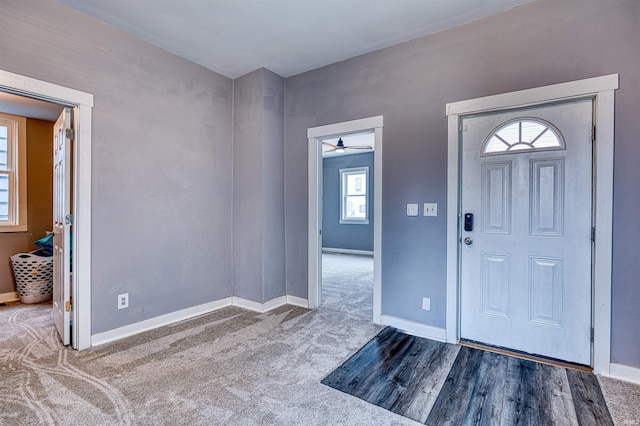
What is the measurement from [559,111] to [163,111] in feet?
11.3

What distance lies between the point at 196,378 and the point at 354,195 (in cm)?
660

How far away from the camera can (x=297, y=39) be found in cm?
303

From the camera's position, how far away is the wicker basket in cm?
387

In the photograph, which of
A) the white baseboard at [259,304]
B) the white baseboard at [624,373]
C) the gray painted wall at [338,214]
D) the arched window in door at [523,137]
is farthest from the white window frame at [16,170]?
the white baseboard at [624,373]

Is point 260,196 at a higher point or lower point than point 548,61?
lower

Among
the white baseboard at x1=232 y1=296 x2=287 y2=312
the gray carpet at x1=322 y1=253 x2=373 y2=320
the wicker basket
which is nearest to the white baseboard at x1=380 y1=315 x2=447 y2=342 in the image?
the gray carpet at x1=322 y1=253 x2=373 y2=320

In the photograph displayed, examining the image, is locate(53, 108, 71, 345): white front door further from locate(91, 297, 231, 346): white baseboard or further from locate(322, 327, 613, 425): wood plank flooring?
locate(322, 327, 613, 425): wood plank flooring

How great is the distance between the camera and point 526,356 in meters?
2.55

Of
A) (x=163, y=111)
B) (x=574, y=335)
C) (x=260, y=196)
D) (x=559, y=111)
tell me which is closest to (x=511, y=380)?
(x=574, y=335)

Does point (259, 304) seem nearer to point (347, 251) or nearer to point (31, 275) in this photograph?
point (31, 275)

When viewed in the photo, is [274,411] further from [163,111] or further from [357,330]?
[163,111]

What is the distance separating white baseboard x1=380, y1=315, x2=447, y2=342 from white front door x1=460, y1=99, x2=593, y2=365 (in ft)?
0.60

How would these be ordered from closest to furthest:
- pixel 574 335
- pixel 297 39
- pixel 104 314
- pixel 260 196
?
pixel 574 335 → pixel 104 314 → pixel 297 39 → pixel 260 196

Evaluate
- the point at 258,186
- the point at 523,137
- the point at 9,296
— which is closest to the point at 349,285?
the point at 258,186
